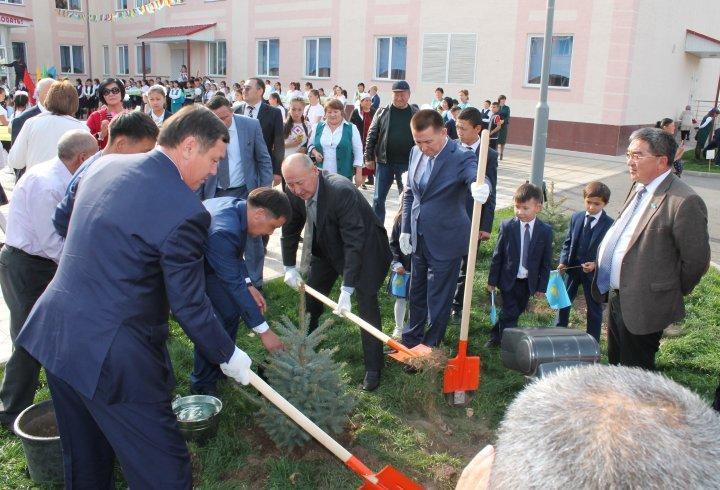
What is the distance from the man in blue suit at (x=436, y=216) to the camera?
442 centimetres

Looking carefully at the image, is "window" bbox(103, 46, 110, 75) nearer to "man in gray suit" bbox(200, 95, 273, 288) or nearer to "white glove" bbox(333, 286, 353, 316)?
"man in gray suit" bbox(200, 95, 273, 288)

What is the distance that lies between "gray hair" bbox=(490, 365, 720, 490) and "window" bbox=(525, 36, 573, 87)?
19.5m

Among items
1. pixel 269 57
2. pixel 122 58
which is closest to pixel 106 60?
pixel 122 58

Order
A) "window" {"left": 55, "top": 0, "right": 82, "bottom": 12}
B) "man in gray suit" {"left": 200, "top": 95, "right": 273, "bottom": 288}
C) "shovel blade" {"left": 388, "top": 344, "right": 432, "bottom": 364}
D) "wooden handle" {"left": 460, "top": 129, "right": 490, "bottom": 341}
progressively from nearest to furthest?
"wooden handle" {"left": 460, "top": 129, "right": 490, "bottom": 341} → "shovel blade" {"left": 388, "top": 344, "right": 432, "bottom": 364} → "man in gray suit" {"left": 200, "top": 95, "right": 273, "bottom": 288} → "window" {"left": 55, "top": 0, "right": 82, "bottom": 12}

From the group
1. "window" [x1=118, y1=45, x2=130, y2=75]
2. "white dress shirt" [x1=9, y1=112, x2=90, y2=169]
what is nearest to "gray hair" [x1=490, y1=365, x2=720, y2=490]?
"white dress shirt" [x1=9, y1=112, x2=90, y2=169]

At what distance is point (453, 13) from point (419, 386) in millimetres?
18936

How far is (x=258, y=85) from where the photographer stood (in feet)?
22.3

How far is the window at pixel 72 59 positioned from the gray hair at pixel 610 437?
4029 centimetres

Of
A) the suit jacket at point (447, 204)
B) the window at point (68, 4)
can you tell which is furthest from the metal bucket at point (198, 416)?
the window at point (68, 4)

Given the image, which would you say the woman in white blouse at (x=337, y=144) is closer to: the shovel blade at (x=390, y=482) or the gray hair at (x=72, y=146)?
the gray hair at (x=72, y=146)

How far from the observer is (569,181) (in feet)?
45.7

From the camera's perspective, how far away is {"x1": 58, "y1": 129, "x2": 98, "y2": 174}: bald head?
11.6ft

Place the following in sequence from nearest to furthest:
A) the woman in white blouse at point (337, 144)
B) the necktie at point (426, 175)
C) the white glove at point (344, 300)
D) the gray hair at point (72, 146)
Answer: the gray hair at point (72, 146), the white glove at point (344, 300), the necktie at point (426, 175), the woman in white blouse at point (337, 144)

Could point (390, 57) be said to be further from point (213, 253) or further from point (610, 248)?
point (213, 253)
